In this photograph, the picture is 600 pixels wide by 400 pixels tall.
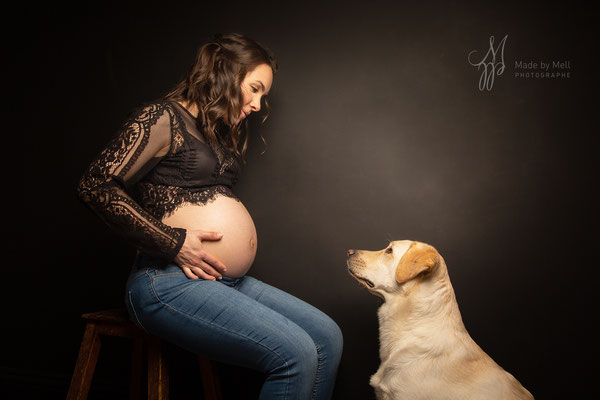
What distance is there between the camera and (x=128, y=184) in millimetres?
1555

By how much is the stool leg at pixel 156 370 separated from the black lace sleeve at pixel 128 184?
1.79 ft

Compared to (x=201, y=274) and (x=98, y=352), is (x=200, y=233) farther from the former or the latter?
(x=98, y=352)

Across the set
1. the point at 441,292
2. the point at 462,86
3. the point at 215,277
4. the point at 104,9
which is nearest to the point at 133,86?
the point at 104,9

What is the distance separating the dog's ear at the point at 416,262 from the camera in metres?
1.80

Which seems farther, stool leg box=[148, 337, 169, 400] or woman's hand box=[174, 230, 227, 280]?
stool leg box=[148, 337, 169, 400]

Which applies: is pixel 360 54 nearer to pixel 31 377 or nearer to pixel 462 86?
pixel 462 86

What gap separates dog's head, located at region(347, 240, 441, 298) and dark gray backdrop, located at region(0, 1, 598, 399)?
2.09ft

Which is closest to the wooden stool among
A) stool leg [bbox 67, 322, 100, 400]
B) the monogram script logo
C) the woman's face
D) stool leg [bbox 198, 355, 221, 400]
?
stool leg [bbox 67, 322, 100, 400]

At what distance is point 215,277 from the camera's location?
5.31ft

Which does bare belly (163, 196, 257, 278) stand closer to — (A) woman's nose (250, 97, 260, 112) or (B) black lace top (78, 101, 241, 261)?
(B) black lace top (78, 101, 241, 261)

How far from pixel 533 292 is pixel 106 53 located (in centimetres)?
352

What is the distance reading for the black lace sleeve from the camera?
1.45 meters

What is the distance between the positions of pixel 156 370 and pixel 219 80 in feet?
4.55

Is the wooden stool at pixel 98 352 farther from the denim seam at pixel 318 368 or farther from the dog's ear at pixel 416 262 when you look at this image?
the dog's ear at pixel 416 262
